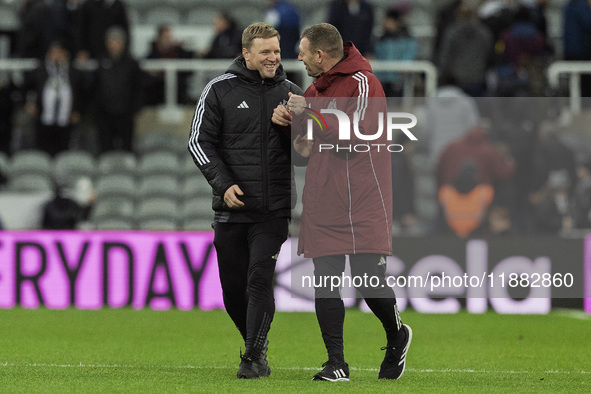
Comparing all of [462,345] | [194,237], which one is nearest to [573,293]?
[462,345]

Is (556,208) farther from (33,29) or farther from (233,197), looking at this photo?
(33,29)

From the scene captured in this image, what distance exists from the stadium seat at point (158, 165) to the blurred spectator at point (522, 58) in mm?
4494

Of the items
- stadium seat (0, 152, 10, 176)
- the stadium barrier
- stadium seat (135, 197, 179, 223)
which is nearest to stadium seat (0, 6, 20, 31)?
stadium seat (0, 152, 10, 176)

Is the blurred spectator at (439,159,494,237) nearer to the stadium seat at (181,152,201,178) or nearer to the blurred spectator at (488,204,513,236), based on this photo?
the blurred spectator at (488,204,513,236)

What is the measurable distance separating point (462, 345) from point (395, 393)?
3360 mm

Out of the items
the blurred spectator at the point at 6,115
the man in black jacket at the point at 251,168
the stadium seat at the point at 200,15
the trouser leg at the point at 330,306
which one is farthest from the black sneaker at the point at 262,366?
the stadium seat at the point at 200,15

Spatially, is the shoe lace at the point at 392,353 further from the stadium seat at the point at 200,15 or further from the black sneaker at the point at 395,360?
the stadium seat at the point at 200,15

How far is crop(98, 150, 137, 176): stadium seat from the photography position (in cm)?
1619

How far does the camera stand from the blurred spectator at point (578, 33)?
16.2 m

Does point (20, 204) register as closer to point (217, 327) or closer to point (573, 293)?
point (217, 327)

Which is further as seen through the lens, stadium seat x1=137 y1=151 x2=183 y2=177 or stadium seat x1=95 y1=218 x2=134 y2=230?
stadium seat x1=137 y1=151 x2=183 y2=177

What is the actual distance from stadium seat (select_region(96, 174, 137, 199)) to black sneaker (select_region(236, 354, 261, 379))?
347 inches

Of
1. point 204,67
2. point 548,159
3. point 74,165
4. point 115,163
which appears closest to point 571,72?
point 548,159

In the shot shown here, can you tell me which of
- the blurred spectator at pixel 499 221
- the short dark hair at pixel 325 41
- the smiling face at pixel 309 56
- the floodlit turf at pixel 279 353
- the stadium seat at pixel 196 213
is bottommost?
the floodlit turf at pixel 279 353
